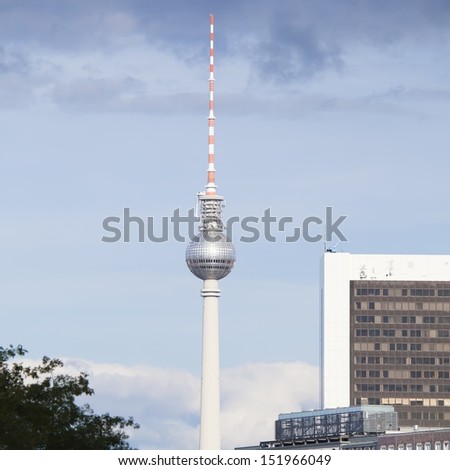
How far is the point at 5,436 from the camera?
9256 cm
